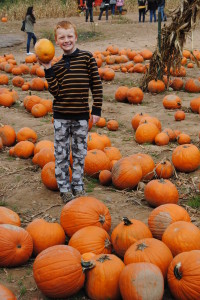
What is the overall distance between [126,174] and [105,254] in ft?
6.47

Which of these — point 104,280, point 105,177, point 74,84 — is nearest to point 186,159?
point 105,177

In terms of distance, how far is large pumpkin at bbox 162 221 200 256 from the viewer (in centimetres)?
351

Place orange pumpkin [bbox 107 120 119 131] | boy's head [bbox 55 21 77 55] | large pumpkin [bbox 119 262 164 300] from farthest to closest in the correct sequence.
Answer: orange pumpkin [bbox 107 120 119 131] → boy's head [bbox 55 21 77 55] → large pumpkin [bbox 119 262 164 300]

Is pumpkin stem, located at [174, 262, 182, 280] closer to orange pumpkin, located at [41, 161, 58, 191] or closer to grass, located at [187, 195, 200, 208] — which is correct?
grass, located at [187, 195, 200, 208]

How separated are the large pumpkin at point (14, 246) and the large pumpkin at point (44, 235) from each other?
0.45ft

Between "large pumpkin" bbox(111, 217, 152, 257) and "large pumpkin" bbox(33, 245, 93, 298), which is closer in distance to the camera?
"large pumpkin" bbox(33, 245, 93, 298)

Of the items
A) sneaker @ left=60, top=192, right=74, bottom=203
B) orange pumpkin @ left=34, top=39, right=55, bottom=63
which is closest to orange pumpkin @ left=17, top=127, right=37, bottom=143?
sneaker @ left=60, top=192, right=74, bottom=203

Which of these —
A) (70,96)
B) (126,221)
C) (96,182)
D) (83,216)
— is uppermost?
(70,96)

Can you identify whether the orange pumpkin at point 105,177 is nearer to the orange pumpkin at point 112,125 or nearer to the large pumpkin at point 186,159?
the large pumpkin at point 186,159

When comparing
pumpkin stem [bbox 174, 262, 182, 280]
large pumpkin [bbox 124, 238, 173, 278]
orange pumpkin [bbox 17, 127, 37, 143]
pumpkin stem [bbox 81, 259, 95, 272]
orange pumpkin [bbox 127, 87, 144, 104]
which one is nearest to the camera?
pumpkin stem [bbox 174, 262, 182, 280]

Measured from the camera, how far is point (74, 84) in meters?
4.69

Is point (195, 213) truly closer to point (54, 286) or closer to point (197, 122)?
point (54, 286)

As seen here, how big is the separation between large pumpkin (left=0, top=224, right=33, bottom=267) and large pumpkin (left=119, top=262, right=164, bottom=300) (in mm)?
1001

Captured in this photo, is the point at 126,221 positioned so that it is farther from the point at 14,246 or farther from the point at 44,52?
the point at 44,52
